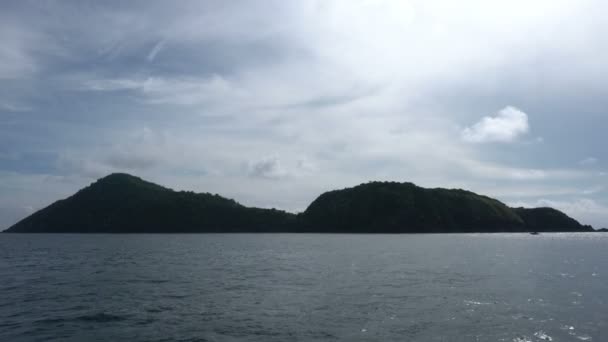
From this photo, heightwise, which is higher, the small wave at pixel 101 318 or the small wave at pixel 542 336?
the small wave at pixel 542 336

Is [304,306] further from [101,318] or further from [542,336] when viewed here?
[542,336]

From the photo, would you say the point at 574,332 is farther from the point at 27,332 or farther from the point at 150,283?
the point at 150,283

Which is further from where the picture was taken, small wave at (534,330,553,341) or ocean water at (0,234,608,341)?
ocean water at (0,234,608,341)

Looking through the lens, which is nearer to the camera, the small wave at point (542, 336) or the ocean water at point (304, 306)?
the small wave at point (542, 336)

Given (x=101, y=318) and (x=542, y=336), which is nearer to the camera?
(x=542, y=336)

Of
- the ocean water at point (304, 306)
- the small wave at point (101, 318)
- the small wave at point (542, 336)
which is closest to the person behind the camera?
the small wave at point (542, 336)

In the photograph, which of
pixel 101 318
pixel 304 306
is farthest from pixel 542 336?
pixel 101 318

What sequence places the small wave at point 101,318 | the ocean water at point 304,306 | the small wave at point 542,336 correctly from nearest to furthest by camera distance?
the small wave at point 542,336
the ocean water at point 304,306
the small wave at point 101,318

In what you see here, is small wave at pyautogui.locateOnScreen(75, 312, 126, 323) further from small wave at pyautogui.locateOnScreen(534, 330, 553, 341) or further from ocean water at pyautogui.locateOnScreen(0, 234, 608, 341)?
small wave at pyautogui.locateOnScreen(534, 330, 553, 341)

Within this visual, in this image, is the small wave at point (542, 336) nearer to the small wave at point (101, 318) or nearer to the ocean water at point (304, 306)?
the ocean water at point (304, 306)

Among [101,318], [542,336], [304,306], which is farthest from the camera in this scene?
[304,306]

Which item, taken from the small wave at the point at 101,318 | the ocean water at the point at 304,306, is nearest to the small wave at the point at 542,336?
the ocean water at the point at 304,306

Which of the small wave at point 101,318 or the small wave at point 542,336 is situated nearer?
the small wave at point 542,336

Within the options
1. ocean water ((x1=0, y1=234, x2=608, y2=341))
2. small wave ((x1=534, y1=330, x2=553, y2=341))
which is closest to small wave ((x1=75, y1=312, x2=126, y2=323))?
ocean water ((x1=0, y1=234, x2=608, y2=341))
